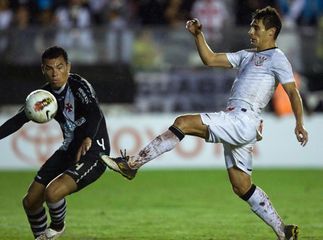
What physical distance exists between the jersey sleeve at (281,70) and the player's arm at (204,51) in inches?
21.7

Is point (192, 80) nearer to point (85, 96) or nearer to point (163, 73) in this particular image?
point (163, 73)

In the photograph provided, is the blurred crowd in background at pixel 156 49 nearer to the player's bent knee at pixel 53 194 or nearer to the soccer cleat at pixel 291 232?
the soccer cleat at pixel 291 232

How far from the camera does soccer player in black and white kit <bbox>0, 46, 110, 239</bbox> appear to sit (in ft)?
27.2

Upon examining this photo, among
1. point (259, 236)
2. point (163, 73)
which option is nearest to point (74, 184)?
point (259, 236)

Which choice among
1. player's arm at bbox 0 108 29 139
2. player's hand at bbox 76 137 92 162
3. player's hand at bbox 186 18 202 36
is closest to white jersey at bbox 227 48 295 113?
player's hand at bbox 186 18 202 36

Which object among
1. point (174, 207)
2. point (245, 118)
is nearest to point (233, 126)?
point (245, 118)

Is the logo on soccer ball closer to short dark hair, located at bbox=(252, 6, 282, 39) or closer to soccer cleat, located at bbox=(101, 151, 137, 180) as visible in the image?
soccer cleat, located at bbox=(101, 151, 137, 180)

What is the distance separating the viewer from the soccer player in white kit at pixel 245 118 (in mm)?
8195

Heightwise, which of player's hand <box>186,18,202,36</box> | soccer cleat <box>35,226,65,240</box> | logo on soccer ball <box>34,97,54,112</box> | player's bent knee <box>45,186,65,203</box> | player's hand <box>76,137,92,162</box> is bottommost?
soccer cleat <box>35,226,65,240</box>

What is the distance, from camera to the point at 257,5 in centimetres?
1873

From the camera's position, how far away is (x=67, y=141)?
343 inches

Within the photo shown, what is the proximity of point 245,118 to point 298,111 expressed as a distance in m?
0.51

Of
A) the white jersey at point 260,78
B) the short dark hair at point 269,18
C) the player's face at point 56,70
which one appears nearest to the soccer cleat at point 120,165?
the player's face at point 56,70

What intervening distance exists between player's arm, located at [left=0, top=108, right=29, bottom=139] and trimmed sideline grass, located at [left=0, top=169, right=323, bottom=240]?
1.63m
